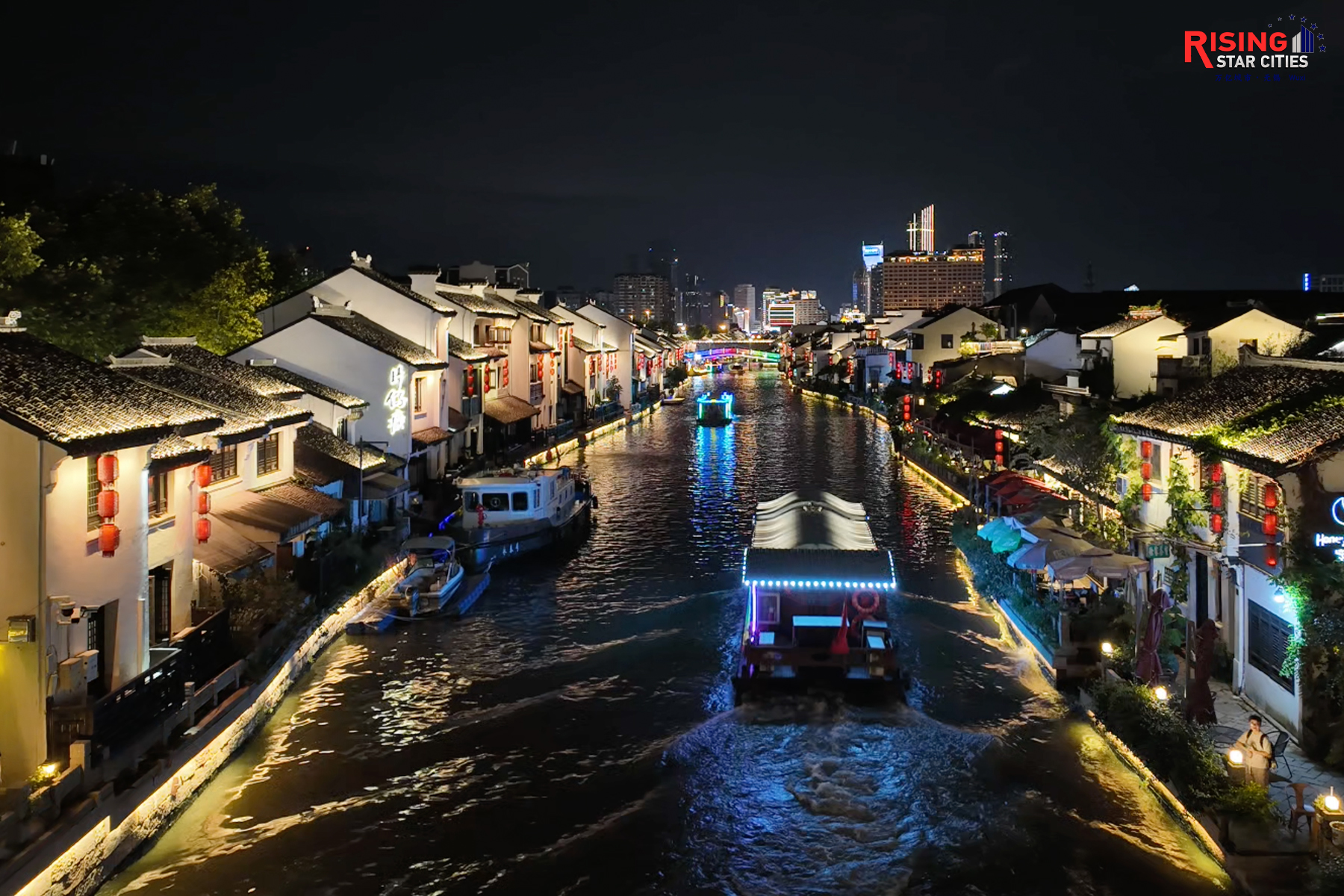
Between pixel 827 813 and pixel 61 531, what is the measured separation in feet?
39.5

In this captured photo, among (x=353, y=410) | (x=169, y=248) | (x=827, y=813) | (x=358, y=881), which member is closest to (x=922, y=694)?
(x=827, y=813)

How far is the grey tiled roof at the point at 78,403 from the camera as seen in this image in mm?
14844

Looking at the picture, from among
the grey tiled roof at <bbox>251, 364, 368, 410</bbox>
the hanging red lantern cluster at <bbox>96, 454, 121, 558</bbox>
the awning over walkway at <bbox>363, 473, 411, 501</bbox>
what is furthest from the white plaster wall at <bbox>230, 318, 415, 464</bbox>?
the hanging red lantern cluster at <bbox>96, 454, 121, 558</bbox>

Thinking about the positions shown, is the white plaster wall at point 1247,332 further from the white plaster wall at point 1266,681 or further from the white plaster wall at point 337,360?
the white plaster wall at point 337,360

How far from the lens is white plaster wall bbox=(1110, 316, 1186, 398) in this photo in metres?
46.0

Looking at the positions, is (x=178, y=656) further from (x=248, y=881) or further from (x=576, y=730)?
(x=576, y=730)

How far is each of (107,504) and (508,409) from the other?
132 ft

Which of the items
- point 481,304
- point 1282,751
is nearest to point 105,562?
point 1282,751

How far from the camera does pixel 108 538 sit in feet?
53.1

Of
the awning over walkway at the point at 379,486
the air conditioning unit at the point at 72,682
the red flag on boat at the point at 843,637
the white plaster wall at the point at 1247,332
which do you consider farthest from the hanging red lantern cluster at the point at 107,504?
the white plaster wall at the point at 1247,332

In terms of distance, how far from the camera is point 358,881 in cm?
1481

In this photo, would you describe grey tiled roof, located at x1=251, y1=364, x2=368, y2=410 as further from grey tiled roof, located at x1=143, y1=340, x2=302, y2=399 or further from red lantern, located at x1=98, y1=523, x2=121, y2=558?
red lantern, located at x1=98, y1=523, x2=121, y2=558

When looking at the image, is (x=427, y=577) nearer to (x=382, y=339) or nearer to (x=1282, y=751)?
(x=382, y=339)

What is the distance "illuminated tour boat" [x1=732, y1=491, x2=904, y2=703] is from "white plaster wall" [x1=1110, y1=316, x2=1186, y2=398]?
27.7 meters
